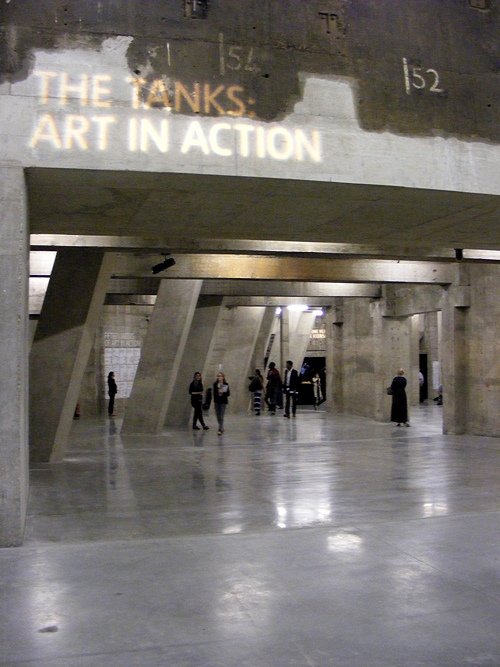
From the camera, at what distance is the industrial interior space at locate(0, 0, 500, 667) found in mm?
5098

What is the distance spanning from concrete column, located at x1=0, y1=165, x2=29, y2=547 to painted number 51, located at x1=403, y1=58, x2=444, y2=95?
4471mm

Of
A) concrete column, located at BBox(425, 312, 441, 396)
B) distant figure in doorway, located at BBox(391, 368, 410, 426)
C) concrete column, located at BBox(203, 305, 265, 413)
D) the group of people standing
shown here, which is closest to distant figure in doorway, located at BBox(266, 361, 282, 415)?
the group of people standing

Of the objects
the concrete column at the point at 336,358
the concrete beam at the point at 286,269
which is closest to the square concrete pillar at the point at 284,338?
the concrete column at the point at 336,358

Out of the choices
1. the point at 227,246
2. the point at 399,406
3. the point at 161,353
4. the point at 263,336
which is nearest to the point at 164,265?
the point at 227,246

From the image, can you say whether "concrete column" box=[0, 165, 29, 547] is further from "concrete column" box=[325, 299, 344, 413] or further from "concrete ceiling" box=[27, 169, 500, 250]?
"concrete column" box=[325, 299, 344, 413]

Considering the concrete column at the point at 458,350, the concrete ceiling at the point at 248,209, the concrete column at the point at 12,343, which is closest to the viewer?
the concrete column at the point at 12,343

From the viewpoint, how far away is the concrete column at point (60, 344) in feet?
46.1

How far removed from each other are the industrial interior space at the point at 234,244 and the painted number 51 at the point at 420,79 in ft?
0.09

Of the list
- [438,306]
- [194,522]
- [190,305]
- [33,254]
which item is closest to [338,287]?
[438,306]

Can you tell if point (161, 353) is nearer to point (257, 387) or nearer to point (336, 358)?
point (257, 387)

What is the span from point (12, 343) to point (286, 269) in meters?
12.4

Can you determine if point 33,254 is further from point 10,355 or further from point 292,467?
point 10,355

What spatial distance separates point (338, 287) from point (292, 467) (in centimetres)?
1328

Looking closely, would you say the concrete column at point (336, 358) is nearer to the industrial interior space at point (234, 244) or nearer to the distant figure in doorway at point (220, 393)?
the distant figure in doorway at point (220, 393)
